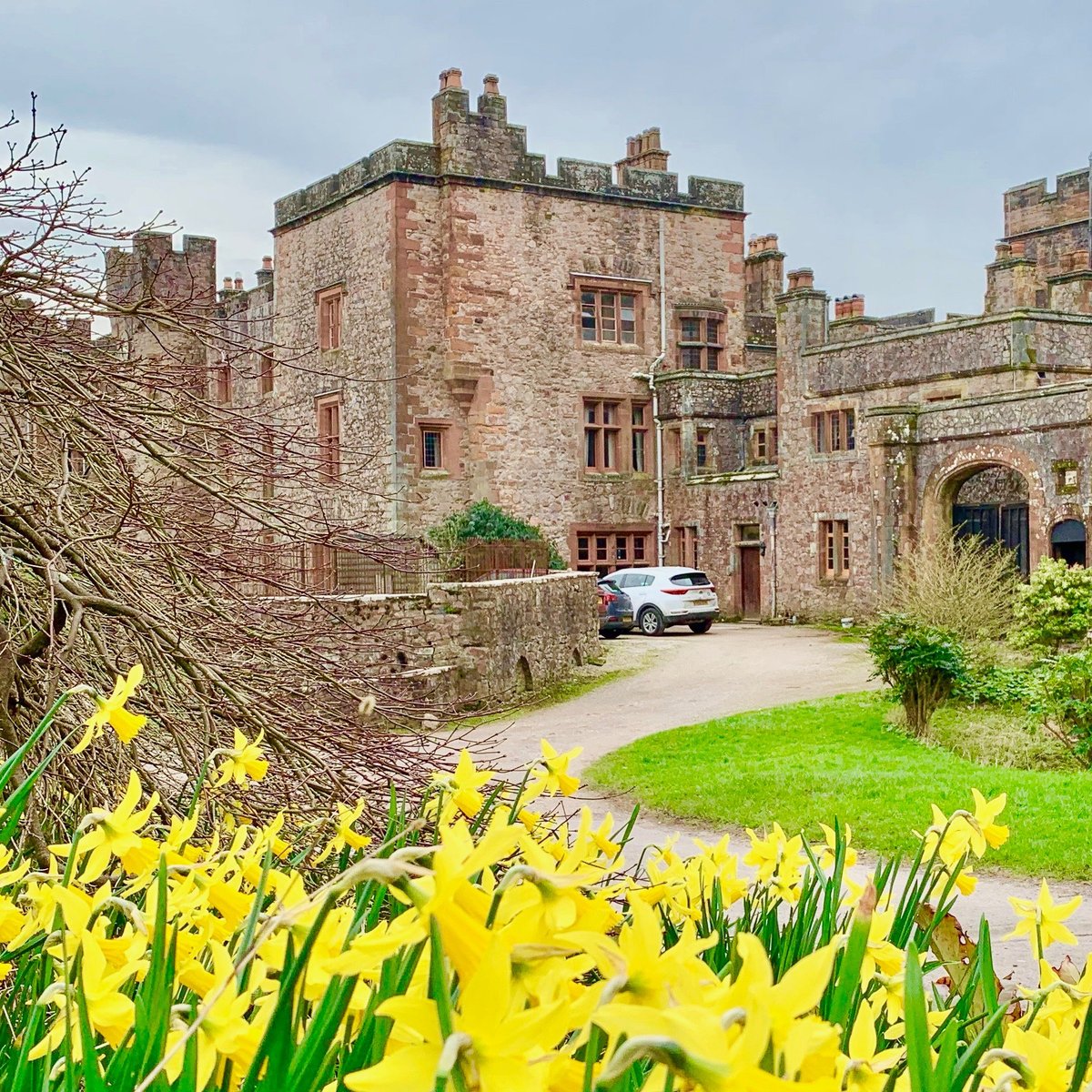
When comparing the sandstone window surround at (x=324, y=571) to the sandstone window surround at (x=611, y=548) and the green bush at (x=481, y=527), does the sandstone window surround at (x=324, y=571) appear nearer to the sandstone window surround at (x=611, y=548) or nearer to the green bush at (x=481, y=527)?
the green bush at (x=481, y=527)

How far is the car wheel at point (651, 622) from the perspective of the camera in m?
28.5

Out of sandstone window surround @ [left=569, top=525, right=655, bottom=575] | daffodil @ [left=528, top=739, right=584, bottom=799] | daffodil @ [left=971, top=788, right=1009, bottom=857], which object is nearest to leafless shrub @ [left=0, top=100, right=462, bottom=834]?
daffodil @ [left=528, top=739, right=584, bottom=799]

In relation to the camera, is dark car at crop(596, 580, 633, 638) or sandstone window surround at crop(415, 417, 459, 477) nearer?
dark car at crop(596, 580, 633, 638)

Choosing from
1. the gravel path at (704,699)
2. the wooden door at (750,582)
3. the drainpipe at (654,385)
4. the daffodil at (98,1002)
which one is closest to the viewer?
the daffodil at (98,1002)

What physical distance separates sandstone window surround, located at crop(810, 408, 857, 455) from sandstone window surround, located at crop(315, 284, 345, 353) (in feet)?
36.5

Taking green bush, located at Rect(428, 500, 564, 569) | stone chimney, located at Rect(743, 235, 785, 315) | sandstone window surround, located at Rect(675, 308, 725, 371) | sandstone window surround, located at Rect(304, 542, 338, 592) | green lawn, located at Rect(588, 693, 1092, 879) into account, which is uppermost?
stone chimney, located at Rect(743, 235, 785, 315)

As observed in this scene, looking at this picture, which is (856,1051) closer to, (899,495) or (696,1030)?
(696,1030)

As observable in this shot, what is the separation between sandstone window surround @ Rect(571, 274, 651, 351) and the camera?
31625 millimetres

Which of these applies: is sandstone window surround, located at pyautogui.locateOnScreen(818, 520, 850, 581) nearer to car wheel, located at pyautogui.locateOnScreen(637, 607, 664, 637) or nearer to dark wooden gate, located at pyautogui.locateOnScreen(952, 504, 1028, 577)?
dark wooden gate, located at pyautogui.locateOnScreen(952, 504, 1028, 577)

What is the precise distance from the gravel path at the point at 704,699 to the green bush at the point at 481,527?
332cm

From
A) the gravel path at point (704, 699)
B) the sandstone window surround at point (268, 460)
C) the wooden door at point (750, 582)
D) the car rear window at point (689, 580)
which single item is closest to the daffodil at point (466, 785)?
the sandstone window surround at point (268, 460)

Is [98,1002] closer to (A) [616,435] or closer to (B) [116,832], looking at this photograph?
(B) [116,832]

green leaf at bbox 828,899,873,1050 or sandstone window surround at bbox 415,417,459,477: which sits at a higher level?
sandstone window surround at bbox 415,417,459,477

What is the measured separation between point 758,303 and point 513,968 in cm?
3839
